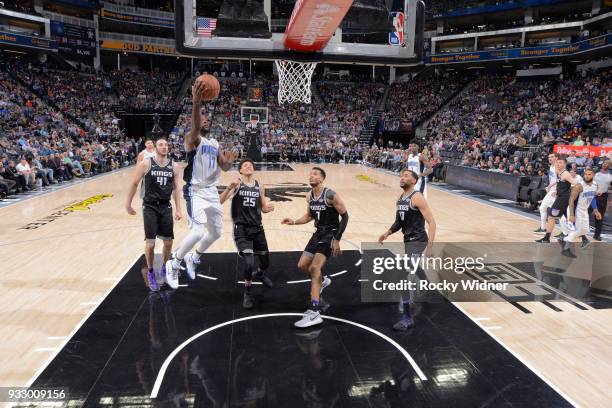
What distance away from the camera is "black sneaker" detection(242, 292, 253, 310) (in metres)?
5.55

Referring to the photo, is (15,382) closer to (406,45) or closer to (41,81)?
(406,45)

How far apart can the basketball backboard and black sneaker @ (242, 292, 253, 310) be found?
20.0 ft

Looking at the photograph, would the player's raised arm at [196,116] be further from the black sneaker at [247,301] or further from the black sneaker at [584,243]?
the black sneaker at [584,243]

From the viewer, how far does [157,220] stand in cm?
593

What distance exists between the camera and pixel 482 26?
3794cm

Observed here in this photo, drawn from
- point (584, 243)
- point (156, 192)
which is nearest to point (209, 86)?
point (156, 192)

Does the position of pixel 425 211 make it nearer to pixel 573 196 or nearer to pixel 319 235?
pixel 319 235

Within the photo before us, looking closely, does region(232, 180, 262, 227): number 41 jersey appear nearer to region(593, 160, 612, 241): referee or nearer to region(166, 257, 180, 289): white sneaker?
region(166, 257, 180, 289): white sneaker

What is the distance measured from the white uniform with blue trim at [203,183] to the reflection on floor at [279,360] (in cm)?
103

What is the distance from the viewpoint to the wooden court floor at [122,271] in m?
4.31

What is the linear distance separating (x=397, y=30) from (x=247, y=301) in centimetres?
756

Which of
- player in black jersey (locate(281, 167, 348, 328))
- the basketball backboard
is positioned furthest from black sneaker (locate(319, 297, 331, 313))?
the basketball backboard

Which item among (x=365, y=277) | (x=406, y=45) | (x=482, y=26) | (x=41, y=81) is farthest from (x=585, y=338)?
(x=482, y=26)

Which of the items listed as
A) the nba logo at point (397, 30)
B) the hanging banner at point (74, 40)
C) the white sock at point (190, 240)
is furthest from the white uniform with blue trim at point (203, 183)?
the hanging banner at point (74, 40)
